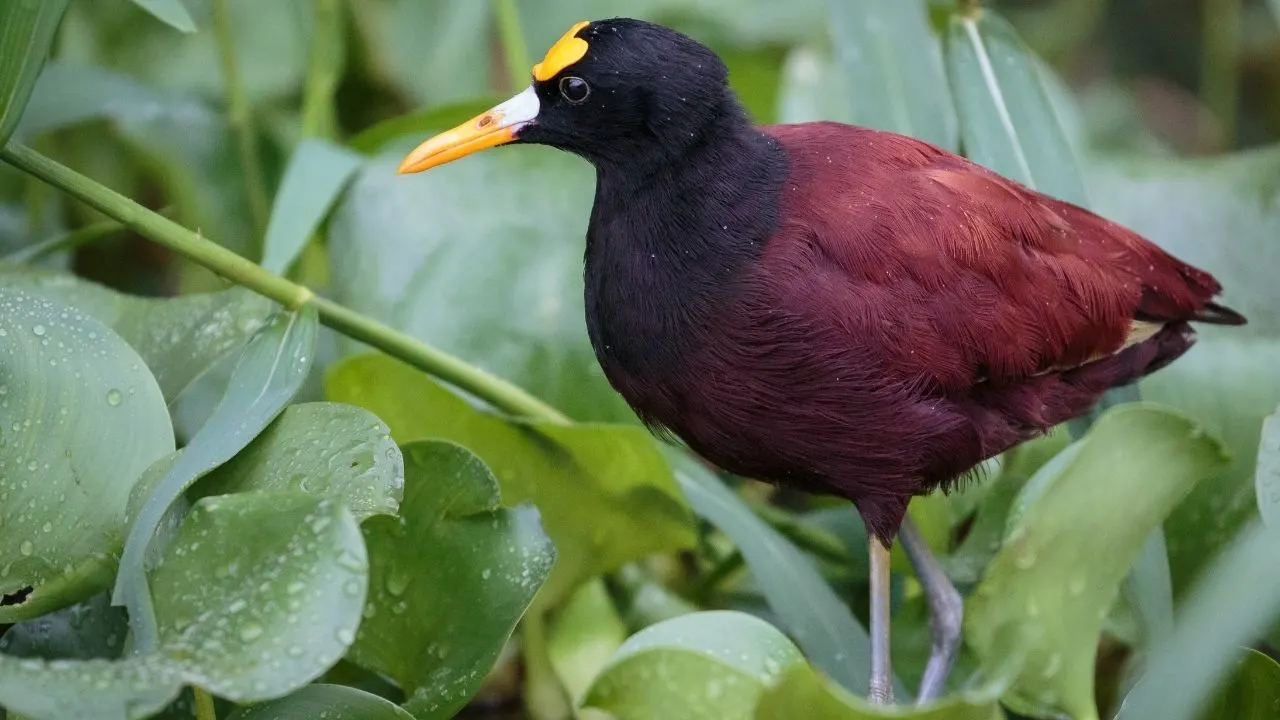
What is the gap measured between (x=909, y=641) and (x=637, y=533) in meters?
0.41

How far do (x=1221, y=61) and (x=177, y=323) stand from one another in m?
2.61

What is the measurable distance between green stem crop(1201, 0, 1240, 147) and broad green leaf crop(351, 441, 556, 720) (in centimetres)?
241

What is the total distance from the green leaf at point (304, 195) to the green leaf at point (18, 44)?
0.49 meters

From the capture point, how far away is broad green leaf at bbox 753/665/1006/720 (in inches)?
44.9

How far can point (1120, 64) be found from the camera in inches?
151

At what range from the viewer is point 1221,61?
340cm

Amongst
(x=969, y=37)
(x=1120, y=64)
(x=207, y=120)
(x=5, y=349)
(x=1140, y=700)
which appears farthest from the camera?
(x=1120, y=64)

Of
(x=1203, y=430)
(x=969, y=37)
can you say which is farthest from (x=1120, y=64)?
(x=1203, y=430)

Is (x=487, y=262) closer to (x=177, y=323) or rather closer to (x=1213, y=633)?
(x=177, y=323)

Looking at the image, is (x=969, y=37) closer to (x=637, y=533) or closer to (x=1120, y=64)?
(x=637, y=533)

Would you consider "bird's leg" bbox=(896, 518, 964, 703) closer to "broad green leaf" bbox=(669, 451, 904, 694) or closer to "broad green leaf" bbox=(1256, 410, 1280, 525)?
"broad green leaf" bbox=(669, 451, 904, 694)

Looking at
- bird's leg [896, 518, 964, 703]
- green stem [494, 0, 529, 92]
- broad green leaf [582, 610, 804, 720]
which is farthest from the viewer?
green stem [494, 0, 529, 92]

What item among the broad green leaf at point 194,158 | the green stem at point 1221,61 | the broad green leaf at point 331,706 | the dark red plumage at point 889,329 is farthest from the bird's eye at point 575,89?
Answer: the green stem at point 1221,61

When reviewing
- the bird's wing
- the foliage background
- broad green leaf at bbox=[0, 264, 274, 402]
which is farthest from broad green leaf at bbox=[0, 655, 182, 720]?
the bird's wing
